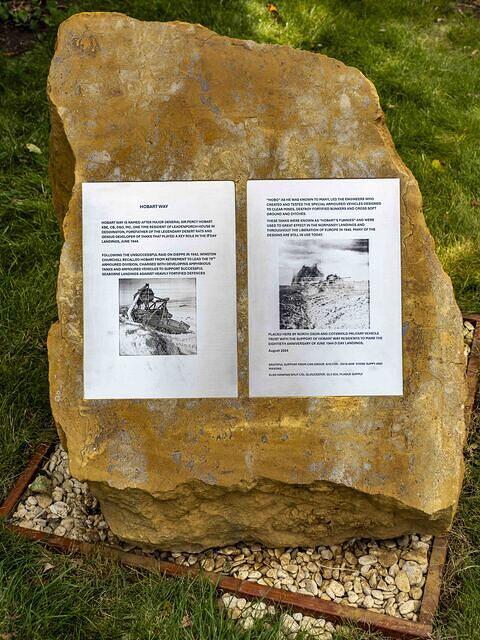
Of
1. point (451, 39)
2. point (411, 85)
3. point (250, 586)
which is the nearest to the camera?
point (250, 586)

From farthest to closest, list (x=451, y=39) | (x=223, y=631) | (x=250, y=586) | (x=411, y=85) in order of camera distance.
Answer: (x=451, y=39) → (x=411, y=85) → (x=250, y=586) → (x=223, y=631)

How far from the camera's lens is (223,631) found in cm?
237

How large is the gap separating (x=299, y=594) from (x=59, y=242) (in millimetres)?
2388

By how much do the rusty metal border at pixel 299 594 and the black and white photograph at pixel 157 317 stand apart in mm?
840

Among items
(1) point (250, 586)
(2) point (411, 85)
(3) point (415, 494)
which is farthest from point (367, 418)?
(2) point (411, 85)

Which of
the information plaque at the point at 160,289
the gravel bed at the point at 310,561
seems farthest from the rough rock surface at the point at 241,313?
the gravel bed at the point at 310,561

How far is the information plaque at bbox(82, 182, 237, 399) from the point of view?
238 cm

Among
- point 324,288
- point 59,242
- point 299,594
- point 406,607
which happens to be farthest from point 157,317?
point 59,242

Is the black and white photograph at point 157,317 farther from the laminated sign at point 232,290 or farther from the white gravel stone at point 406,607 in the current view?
the white gravel stone at point 406,607

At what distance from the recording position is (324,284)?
2391mm

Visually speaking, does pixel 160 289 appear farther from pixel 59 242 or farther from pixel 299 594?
pixel 59 242

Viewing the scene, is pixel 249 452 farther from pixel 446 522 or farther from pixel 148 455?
pixel 446 522

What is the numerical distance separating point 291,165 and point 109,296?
79cm

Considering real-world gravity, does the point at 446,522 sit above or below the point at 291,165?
below
